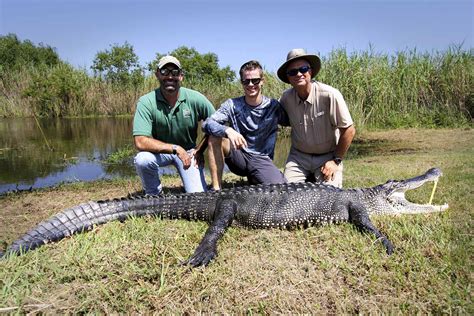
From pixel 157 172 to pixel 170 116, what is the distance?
72 cm

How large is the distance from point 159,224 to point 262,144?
67.7 inches

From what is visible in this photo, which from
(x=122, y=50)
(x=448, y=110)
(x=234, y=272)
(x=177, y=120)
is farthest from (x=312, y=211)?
(x=122, y=50)

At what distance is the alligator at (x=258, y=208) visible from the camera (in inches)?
128

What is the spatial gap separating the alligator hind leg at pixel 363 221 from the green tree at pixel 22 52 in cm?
3373

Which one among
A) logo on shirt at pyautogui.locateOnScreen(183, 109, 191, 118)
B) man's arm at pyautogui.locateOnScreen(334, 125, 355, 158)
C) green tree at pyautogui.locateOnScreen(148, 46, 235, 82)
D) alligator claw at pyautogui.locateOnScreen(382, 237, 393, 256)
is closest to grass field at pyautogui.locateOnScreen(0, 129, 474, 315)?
alligator claw at pyautogui.locateOnScreen(382, 237, 393, 256)

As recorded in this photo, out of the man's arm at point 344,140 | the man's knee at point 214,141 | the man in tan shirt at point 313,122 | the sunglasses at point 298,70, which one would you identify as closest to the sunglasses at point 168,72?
the man's knee at point 214,141

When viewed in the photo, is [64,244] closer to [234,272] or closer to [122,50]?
[234,272]

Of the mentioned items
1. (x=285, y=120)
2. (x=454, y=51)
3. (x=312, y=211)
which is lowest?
(x=312, y=211)

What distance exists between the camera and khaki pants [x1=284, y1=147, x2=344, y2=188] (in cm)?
448

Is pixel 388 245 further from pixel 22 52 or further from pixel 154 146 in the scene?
pixel 22 52

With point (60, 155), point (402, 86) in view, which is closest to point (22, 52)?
point (60, 155)

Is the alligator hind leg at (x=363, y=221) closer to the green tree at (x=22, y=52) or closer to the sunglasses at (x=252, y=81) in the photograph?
the sunglasses at (x=252, y=81)

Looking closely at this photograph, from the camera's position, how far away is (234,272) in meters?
2.57

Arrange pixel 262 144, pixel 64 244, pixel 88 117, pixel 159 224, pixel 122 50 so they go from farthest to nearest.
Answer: pixel 122 50, pixel 88 117, pixel 262 144, pixel 159 224, pixel 64 244
